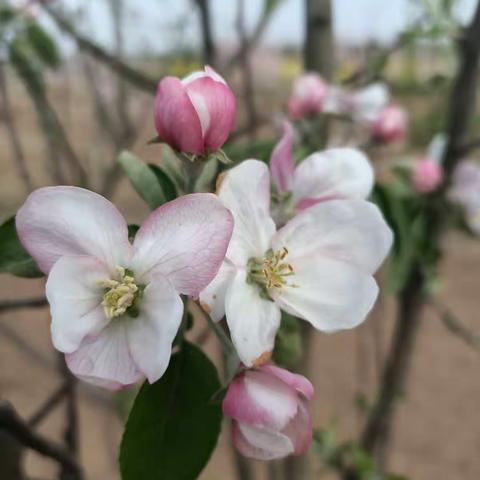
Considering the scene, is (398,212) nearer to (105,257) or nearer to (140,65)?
(105,257)

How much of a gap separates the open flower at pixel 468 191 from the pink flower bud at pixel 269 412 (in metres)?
0.61

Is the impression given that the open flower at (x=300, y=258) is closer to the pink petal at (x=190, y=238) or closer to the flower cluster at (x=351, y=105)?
the pink petal at (x=190, y=238)

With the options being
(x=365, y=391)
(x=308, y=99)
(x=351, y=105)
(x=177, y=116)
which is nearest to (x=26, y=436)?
(x=177, y=116)

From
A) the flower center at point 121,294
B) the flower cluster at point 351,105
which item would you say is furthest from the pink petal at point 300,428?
the flower cluster at point 351,105

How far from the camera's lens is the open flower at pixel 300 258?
1.33 ft

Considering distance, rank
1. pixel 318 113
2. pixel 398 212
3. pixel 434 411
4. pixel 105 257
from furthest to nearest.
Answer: pixel 434 411 → pixel 318 113 → pixel 398 212 → pixel 105 257

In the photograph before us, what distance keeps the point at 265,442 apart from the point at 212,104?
7.7 inches

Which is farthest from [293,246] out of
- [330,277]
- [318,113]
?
[318,113]

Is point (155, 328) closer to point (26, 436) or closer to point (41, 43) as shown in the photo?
point (26, 436)

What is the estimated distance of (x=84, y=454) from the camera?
2314mm

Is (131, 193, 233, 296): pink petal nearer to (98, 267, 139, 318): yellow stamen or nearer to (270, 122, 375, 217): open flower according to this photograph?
(98, 267, 139, 318): yellow stamen

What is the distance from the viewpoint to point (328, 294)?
424 millimetres

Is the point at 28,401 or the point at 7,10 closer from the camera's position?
the point at 7,10

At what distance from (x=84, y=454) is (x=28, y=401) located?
42 centimetres
